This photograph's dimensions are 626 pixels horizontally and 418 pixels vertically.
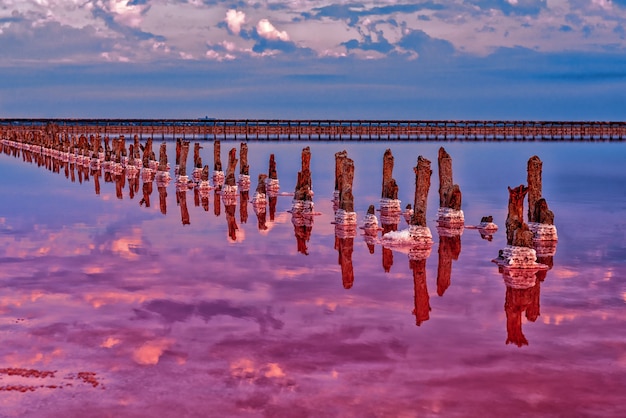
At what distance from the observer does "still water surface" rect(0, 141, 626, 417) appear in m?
11.2

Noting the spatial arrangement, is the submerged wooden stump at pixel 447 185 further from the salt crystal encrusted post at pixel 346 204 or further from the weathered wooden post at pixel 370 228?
the salt crystal encrusted post at pixel 346 204

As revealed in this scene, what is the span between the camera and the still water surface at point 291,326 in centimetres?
1116

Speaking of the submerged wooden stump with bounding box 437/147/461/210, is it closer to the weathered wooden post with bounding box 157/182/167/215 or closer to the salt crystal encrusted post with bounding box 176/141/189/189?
the weathered wooden post with bounding box 157/182/167/215

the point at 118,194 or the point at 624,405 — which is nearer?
the point at 624,405

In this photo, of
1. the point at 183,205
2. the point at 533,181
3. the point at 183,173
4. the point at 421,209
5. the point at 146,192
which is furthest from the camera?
the point at 183,173

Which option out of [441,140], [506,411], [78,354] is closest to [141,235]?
[78,354]

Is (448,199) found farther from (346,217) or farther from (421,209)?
(421,209)

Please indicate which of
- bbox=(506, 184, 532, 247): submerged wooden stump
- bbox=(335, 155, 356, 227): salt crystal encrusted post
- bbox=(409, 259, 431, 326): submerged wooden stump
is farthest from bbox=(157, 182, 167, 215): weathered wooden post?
bbox=(506, 184, 532, 247): submerged wooden stump

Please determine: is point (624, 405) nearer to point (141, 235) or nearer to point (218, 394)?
point (218, 394)

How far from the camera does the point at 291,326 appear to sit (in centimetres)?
1452

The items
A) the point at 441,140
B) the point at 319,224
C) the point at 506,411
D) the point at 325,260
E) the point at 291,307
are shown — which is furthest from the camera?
the point at 441,140

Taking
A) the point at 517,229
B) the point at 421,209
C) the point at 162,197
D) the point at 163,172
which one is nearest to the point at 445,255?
the point at 421,209

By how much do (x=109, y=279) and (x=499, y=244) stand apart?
1048cm

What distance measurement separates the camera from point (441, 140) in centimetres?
11625
